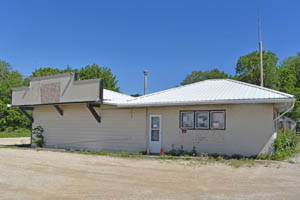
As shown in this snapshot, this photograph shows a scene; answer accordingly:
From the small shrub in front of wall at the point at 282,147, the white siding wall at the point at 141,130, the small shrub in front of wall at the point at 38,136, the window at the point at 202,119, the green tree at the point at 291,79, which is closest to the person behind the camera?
the small shrub in front of wall at the point at 282,147

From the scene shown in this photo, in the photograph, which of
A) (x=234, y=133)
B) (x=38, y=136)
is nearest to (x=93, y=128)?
(x=38, y=136)

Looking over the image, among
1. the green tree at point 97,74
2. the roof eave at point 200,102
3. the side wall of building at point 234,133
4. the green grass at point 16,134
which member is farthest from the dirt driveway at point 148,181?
the green tree at point 97,74

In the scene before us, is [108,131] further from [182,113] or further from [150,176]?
[150,176]

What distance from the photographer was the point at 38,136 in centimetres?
1828

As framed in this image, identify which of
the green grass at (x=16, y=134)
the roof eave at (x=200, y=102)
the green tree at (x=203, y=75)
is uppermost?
the green tree at (x=203, y=75)

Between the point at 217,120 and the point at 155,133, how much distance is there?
312 cm

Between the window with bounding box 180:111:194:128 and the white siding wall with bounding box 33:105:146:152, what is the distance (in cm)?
199

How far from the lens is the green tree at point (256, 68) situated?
139 ft

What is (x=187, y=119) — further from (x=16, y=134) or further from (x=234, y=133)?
(x=16, y=134)

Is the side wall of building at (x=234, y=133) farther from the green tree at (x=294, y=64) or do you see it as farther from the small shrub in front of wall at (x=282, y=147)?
the green tree at (x=294, y=64)

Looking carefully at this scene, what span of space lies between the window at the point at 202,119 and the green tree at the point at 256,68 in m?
32.3

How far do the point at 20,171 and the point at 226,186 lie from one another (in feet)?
20.2

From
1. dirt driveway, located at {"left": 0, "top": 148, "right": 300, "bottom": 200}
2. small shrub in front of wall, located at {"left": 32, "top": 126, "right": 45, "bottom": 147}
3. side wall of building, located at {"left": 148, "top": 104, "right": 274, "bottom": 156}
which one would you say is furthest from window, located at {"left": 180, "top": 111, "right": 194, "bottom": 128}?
small shrub in front of wall, located at {"left": 32, "top": 126, "right": 45, "bottom": 147}

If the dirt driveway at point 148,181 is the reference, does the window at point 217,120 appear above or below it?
above
